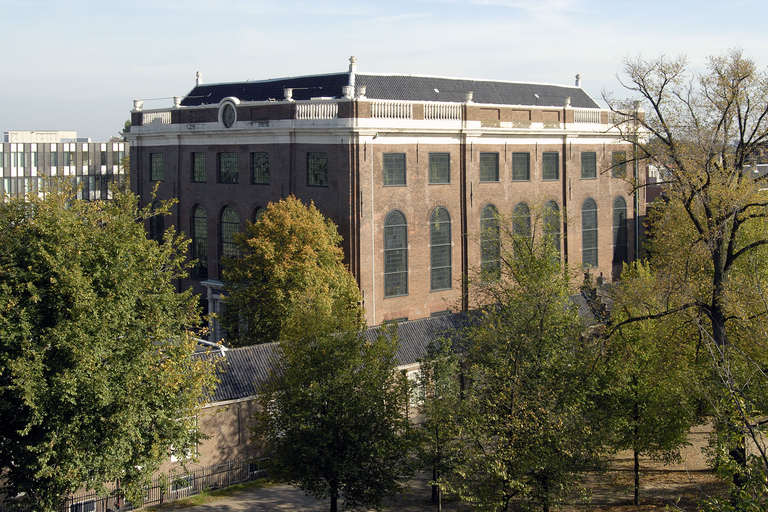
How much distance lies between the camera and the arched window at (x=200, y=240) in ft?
190

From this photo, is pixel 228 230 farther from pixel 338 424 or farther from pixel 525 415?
pixel 525 415

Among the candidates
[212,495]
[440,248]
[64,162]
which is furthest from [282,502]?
[64,162]

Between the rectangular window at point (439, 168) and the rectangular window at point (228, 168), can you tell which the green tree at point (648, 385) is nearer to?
the rectangular window at point (439, 168)

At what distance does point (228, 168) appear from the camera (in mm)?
55469

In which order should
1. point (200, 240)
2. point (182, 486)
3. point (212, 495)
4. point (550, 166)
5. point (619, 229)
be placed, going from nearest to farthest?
point (182, 486), point (212, 495), point (200, 240), point (550, 166), point (619, 229)

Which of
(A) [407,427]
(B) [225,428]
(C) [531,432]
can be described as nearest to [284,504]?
(B) [225,428]

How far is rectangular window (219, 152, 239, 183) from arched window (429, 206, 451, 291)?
13.7 meters

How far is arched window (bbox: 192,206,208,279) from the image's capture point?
5788cm

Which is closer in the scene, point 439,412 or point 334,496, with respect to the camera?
point 439,412

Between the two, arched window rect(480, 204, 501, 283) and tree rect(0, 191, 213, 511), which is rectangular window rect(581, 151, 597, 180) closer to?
arched window rect(480, 204, 501, 283)

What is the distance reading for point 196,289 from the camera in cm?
5853

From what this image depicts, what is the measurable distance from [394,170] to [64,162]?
300 ft

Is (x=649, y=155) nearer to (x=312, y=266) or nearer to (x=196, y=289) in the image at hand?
(x=312, y=266)

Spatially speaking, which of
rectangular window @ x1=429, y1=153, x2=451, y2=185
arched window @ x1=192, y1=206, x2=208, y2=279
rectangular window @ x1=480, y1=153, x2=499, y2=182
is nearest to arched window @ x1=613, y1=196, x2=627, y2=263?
rectangular window @ x1=480, y1=153, x2=499, y2=182
